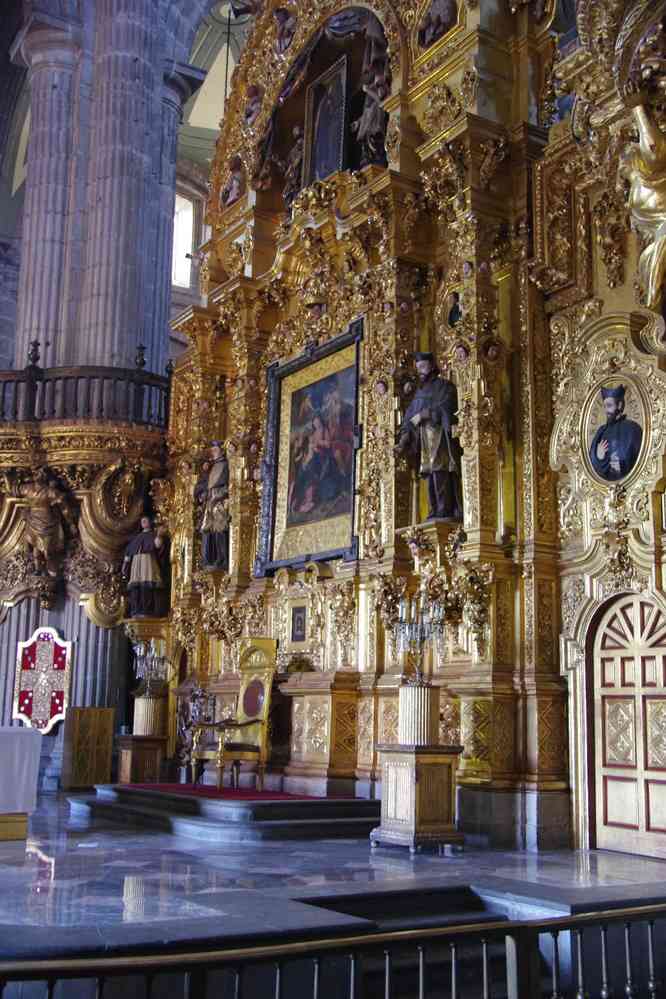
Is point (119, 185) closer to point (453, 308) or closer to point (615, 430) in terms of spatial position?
point (453, 308)

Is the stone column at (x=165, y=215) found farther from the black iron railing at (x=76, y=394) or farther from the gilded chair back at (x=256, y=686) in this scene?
the gilded chair back at (x=256, y=686)

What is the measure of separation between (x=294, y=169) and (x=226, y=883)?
11228mm

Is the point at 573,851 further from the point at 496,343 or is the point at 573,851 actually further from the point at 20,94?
the point at 20,94

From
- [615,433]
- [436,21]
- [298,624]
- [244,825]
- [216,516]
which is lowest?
[244,825]

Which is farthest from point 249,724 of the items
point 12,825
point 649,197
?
point 649,197

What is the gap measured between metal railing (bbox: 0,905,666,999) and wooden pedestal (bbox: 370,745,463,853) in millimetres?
2509

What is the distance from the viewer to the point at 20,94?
2825 cm

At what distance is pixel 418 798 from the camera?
9.21m

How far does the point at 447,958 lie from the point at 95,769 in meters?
10.3

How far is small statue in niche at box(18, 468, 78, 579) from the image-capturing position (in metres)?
17.3

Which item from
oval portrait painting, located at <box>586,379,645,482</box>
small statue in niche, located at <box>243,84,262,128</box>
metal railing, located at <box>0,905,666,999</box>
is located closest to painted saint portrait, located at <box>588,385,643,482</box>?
oval portrait painting, located at <box>586,379,645,482</box>

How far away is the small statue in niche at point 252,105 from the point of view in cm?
1652

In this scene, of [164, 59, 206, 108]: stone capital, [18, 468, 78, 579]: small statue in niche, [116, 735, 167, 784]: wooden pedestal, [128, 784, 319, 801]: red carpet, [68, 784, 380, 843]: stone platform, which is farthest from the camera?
[164, 59, 206, 108]: stone capital

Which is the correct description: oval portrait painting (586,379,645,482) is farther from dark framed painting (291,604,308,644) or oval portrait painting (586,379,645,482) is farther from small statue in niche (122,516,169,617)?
small statue in niche (122,516,169,617)
